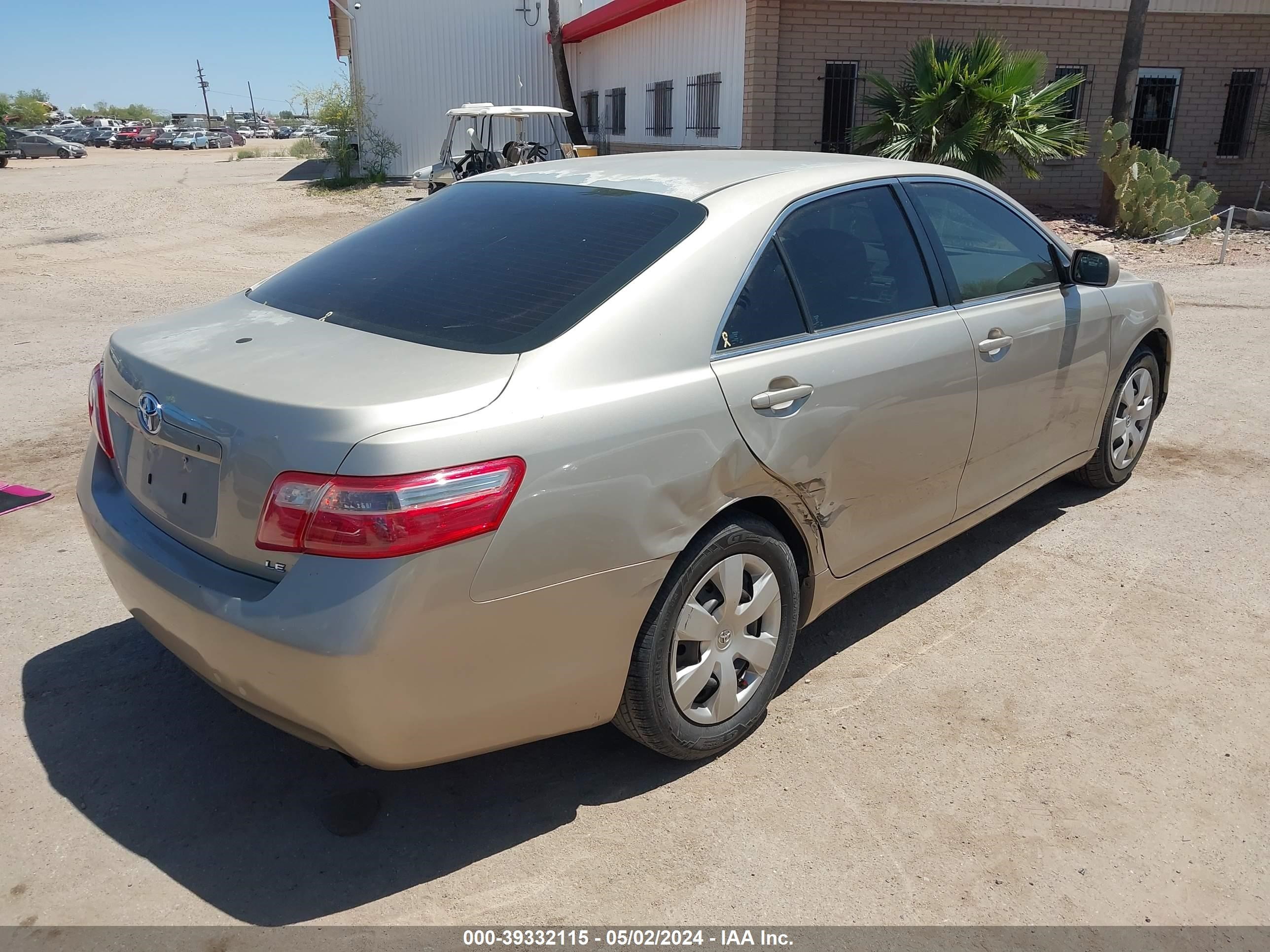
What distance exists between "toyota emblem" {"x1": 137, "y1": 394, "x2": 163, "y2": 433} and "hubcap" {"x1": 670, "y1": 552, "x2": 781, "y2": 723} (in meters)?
1.49

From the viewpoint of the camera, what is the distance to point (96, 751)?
10.4 ft

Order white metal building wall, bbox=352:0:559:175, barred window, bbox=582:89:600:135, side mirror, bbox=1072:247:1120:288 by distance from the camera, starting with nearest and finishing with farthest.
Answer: side mirror, bbox=1072:247:1120:288 → white metal building wall, bbox=352:0:559:175 → barred window, bbox=582:89:600:135

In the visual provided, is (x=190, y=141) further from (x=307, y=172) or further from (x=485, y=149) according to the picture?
(x=485, y=149)

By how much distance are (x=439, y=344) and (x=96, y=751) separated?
1.69 metres

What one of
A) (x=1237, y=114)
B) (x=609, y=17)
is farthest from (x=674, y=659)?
(x=609, y=17)

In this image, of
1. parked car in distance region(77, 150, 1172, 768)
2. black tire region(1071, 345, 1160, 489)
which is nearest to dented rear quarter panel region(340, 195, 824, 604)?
parked car in distance region(77, 150, 1172, 768)

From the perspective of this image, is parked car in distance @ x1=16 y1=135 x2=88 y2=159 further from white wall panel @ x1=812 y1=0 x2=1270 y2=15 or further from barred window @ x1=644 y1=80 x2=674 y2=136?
white wall panel @ x1=812 y1=0 x2=1270 y2=15

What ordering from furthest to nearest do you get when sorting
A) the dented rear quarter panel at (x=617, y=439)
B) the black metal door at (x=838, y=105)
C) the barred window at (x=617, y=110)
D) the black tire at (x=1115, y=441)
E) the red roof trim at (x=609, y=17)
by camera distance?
1. the barred window at (x=617, y=110)
2. the red roof trim at (x=609, y=17)
3. the black metal door at (x=838, y=105)
4. the black tire at (x=1115, y=441)
5. the dented rear quarter panel at (x=617, y=439)

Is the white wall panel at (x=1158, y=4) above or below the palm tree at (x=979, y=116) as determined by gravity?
above

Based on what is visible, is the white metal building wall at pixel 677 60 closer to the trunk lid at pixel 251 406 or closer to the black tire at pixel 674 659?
the black tire at pixel 674 659

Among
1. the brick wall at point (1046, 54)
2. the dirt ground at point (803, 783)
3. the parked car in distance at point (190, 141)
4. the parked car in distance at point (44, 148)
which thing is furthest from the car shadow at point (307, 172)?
the parked car in distance at point (190, 141)

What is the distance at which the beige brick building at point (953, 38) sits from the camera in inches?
687

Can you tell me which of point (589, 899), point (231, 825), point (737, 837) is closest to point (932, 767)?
point (737, 837)

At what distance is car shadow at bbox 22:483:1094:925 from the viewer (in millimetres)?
2684
